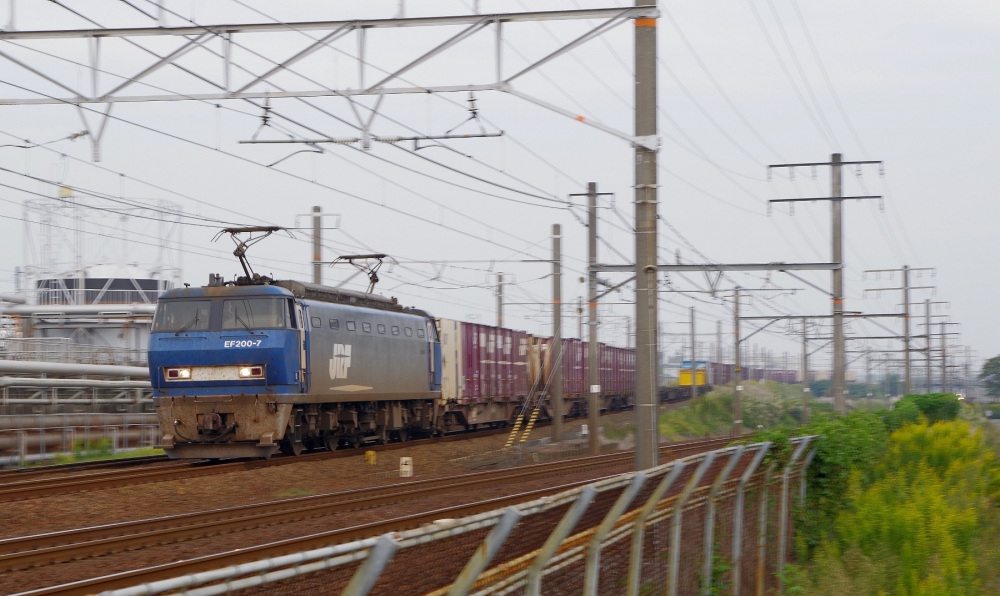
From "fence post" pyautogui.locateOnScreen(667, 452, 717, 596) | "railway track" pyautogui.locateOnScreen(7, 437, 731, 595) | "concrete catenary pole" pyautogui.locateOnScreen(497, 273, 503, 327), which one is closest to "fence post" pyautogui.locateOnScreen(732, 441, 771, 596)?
"fence post" pyautogui.locateOnScreen(667, 452, 717, 596)

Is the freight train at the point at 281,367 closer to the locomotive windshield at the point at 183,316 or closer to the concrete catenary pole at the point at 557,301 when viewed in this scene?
the locomotive windshield at the point at 183,316

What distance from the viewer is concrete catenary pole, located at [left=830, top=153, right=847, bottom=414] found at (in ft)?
109

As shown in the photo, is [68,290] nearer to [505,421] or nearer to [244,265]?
[505,421]

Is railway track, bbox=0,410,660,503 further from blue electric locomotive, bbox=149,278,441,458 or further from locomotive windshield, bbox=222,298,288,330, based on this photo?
locomotive windshield, bbox=222,298,288,330

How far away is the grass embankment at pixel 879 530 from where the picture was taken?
39.5ft

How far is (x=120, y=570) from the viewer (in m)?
10.2

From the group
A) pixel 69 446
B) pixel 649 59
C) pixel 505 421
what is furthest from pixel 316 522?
pixel 505 421

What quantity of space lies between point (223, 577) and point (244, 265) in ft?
61.0

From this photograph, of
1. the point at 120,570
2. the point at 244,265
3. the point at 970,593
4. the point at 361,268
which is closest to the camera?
the point at 120,570

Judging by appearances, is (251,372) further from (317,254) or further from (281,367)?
(317,254)

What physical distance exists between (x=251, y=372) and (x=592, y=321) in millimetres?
9799

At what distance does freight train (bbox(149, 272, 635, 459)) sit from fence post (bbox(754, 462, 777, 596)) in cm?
1188

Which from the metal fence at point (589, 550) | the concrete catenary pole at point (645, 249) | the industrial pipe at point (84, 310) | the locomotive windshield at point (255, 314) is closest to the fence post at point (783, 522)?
the metal fence at point (589, 550)

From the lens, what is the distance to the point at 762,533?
424 inches
